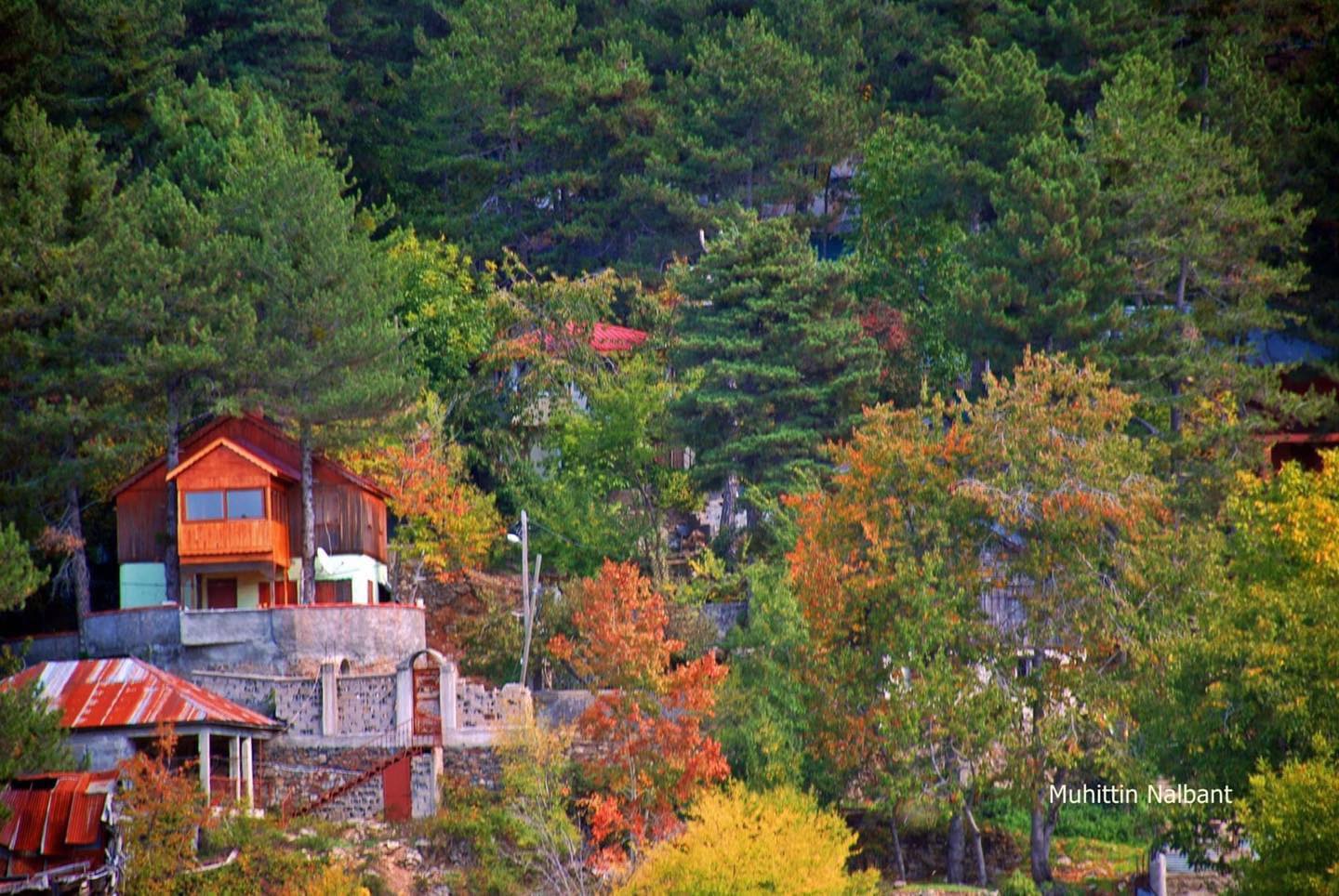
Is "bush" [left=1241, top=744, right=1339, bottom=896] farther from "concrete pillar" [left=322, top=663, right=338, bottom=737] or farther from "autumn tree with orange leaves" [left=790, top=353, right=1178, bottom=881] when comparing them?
"concrete pillar" [left=322, top=663, right=338, bottom=737]

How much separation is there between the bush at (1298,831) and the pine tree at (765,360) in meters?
20.0

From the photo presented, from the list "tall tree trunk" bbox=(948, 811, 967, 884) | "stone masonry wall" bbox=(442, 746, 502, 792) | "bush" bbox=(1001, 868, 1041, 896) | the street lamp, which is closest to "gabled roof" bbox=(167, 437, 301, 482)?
the street lamp

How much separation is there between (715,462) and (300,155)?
605 inches

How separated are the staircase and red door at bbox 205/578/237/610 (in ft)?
34.9

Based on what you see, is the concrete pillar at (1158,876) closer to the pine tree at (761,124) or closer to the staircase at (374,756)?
the staircase at (374,756)

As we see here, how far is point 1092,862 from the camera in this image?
1854 inches

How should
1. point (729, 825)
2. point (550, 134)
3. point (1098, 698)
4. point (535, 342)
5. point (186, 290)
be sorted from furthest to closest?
point (550, 134), point (535, 342), point (186, 290), point (1098, 698), point (729, 825)

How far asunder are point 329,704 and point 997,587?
50.7ft

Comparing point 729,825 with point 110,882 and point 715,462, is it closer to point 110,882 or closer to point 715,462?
point 110,882

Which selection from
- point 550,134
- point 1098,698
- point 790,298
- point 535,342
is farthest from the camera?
point 550,134

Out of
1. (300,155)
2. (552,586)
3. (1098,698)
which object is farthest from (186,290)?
(1098,698)

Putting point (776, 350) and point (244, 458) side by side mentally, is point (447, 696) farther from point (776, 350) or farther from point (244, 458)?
point (776, 350)

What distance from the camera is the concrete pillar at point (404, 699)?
4788 centimetres

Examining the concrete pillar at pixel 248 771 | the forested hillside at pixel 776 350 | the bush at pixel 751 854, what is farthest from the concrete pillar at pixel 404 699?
the bush at pixel 751 854
